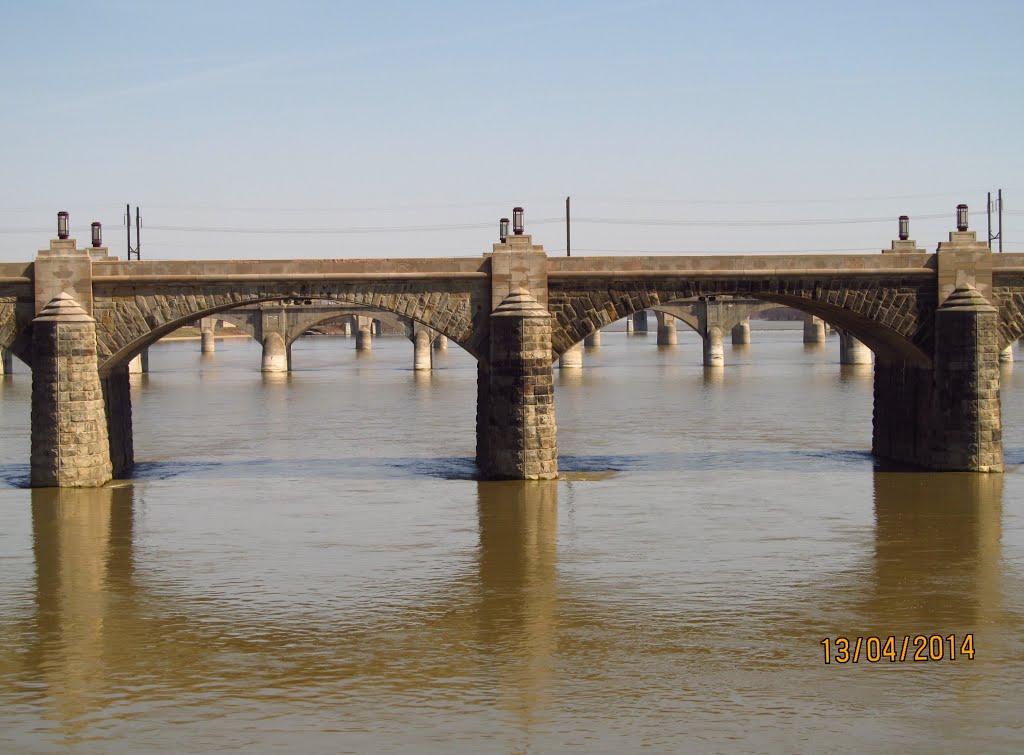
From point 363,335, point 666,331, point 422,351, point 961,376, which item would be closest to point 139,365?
point 422,351

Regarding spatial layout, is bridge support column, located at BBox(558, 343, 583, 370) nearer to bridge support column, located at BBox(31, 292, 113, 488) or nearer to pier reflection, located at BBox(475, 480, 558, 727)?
pier reflection, located at BBox(475, 480, 558, 727)

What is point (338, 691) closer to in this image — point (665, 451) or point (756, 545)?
point (756, 545)

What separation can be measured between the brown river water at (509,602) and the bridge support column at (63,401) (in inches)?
37.9

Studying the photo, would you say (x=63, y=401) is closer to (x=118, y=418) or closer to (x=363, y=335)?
(x=118, y=418)

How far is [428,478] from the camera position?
39688mm

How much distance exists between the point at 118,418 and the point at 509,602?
62.8 ft

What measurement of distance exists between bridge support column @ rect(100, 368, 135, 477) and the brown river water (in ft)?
3.53

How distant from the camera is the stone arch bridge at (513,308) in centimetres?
3653

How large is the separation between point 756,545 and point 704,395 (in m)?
43.7

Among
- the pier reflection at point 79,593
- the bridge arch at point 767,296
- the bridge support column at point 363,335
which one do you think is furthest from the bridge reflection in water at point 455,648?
the bridge support column at point 363,335

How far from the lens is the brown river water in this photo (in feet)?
60.3

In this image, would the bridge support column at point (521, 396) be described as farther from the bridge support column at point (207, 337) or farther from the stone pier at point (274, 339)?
the bridge support column at point (207, 337)

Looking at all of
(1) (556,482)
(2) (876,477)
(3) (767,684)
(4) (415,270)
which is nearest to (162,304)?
(4) (415,270)

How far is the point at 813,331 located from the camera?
13550 centimetres
